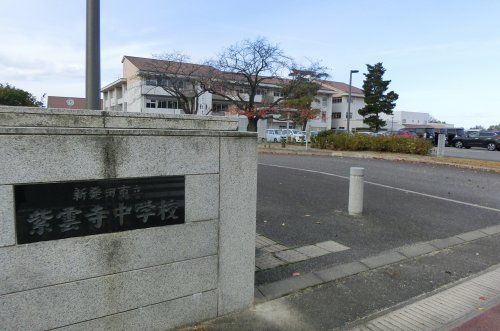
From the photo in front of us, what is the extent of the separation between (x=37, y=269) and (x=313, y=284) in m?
2.65

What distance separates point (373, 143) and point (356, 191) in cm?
1466

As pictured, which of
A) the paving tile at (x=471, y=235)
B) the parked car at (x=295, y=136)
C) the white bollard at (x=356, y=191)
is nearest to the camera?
the paving tile at (x=471, y=235)

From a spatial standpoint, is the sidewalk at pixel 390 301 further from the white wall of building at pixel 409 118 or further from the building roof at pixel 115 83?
the white wall of building at pixel 409 118

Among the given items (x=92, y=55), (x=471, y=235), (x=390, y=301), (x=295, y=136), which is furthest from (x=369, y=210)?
(x=295, y=136)

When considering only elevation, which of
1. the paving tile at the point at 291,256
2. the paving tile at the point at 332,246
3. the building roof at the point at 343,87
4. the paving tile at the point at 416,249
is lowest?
the paving tile at the point at 416,249

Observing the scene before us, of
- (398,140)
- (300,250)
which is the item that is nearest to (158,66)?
(398,140)

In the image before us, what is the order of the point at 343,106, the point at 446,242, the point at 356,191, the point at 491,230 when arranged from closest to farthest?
1. the point at 446,242
2. the point at 491,230
3. the point at 356,191
4. the point at 343,106

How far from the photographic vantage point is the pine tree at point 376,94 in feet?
175

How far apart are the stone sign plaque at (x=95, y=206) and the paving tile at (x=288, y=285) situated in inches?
52.5

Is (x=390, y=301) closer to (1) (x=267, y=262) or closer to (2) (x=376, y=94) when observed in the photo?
(1) (x=267, y=262)

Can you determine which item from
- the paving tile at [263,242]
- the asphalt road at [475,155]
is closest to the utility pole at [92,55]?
the paving tile at [263,242]

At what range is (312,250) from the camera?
5.23 meters

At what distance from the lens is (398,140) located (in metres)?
19.9

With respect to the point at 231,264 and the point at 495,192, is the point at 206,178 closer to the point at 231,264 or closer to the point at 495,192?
the point at 231,264
